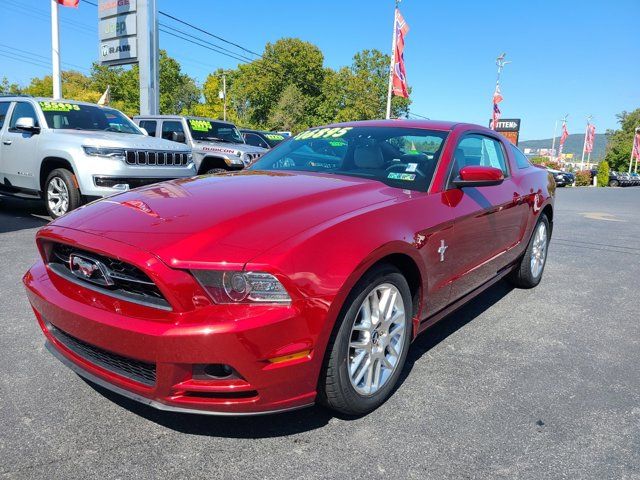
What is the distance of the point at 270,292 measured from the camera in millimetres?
1943

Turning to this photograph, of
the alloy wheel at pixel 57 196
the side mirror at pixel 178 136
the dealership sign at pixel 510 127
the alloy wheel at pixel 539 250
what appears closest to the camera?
the alloy wheel at pixel 539 250

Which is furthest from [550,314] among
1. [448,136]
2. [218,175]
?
[218,175]

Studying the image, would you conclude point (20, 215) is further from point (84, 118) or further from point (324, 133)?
point (324, 133)

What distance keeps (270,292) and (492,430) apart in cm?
132

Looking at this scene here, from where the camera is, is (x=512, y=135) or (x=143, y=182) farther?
(x=512, y=135)

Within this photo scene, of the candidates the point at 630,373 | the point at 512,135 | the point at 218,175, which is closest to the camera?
the point at 630,373

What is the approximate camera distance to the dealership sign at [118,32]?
49.3 feet

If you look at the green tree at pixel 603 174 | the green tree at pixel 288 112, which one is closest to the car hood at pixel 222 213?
the green tree at pixel 603 174

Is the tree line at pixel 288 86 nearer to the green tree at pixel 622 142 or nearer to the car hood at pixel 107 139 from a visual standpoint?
the green tree at pixel 622 142

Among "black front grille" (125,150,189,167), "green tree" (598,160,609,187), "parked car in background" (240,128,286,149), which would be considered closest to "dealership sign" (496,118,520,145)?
"green tree" (598,160,609,187)

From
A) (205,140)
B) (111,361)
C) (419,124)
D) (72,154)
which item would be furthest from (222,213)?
(205,140)

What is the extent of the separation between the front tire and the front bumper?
14 centimetres

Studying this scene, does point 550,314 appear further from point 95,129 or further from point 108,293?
point 95,129

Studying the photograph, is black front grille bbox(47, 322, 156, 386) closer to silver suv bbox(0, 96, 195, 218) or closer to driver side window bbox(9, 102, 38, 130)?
silver suv bbox(0, 96, 195, 218)
